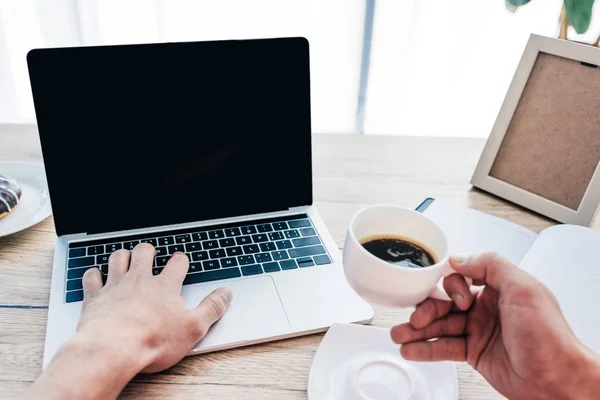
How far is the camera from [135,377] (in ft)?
1.94

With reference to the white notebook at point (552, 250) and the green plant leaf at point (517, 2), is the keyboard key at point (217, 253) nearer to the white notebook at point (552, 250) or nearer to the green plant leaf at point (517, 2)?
the white notebook at point (552, 250)

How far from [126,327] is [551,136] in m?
0.80

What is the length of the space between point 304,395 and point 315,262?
22 cm

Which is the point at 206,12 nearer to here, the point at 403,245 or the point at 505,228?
the point at 505,228

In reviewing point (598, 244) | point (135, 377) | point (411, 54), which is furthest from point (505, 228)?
point (411, 54)

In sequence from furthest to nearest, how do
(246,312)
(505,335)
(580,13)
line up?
(580,13) → (246,312) → (505,335)

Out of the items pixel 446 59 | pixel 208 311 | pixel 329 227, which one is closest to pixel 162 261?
pixel 208 311

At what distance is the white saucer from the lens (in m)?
0.57

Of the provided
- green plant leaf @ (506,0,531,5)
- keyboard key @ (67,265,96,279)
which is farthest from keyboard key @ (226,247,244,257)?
green plant leaf @ (506,0,531,5)

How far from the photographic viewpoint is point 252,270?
74 cm

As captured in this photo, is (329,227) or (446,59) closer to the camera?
(329,227)

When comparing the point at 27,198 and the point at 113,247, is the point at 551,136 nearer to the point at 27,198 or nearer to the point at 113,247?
the point at 113,247

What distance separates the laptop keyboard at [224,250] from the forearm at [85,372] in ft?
0.52

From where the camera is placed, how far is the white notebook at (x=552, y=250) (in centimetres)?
69
